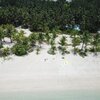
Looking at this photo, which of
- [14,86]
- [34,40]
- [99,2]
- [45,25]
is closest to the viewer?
[14,86]

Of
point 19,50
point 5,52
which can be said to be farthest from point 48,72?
point 5,52

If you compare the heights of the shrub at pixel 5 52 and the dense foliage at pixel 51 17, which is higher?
the dense foliage at pixel 51 17

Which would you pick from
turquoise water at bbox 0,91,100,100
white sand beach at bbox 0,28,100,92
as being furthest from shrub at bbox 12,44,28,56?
turquoise water at bbox 0,91,100,100

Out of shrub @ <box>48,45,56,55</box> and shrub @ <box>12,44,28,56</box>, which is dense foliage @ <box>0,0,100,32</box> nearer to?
shrub @ <box>48,45,56,55</box>

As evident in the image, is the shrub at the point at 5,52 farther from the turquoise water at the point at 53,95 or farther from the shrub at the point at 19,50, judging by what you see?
the turquoise water at the point at 53,95

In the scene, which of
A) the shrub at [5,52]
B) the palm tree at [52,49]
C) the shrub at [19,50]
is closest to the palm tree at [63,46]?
the palm tree at [52,49]

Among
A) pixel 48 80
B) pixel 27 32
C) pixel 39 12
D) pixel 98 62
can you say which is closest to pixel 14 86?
pixel 48 80

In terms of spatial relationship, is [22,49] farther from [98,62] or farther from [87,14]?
[87,14]
